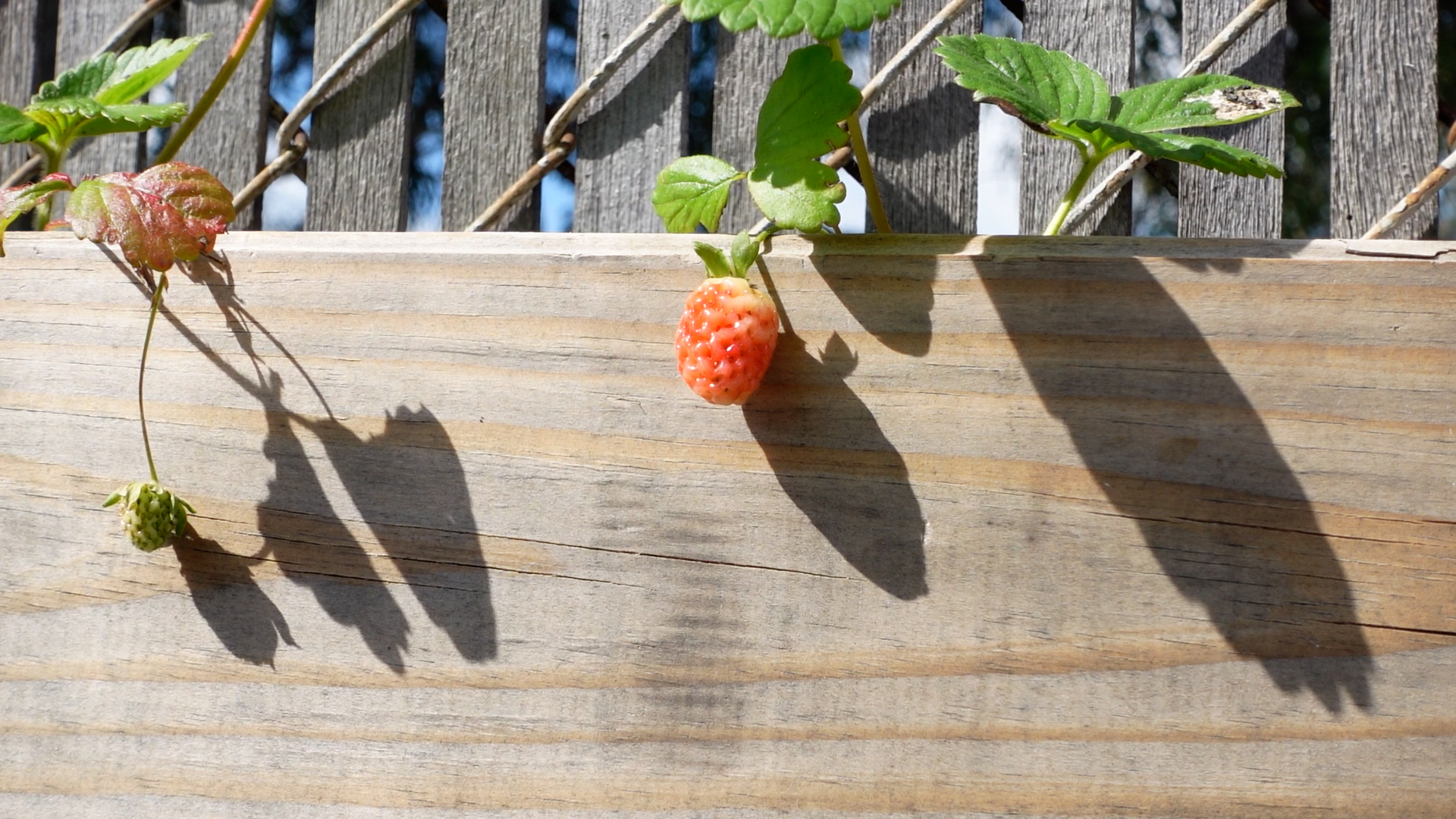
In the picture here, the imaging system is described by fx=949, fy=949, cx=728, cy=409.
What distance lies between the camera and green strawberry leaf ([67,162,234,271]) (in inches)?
22.1

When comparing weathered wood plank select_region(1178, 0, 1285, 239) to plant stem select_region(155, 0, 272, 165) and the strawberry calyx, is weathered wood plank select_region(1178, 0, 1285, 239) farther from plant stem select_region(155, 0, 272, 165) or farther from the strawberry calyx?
plant stem select_region(155, 0, 272, 165)

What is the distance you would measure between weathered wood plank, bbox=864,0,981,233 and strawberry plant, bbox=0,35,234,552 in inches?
18.0

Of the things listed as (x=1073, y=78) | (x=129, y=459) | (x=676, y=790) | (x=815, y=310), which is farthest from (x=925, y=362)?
(x=129, y=459)

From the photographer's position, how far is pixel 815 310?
0.56 m

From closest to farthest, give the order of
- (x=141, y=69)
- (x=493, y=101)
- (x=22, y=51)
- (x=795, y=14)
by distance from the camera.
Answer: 1. (x=795, y=14)
2. (x=141, y=69)
3. (x=493, y=101)
4. (x=22, y=51)

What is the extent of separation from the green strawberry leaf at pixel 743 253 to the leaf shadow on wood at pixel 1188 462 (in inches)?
5.3

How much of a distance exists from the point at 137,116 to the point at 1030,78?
0.58 m

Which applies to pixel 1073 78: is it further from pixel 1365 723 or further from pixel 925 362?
pixel 1365 723

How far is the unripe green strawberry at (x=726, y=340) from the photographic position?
0.52 meters

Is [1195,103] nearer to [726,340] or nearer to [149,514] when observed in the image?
[726,340]

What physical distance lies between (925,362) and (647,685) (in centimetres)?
26

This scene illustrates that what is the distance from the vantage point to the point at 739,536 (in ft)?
1.88

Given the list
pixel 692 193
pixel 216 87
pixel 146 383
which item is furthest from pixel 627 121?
pixel 146 383

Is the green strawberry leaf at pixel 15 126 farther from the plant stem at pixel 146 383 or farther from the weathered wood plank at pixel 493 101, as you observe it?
the weathered wood plank at pixel 493 101
